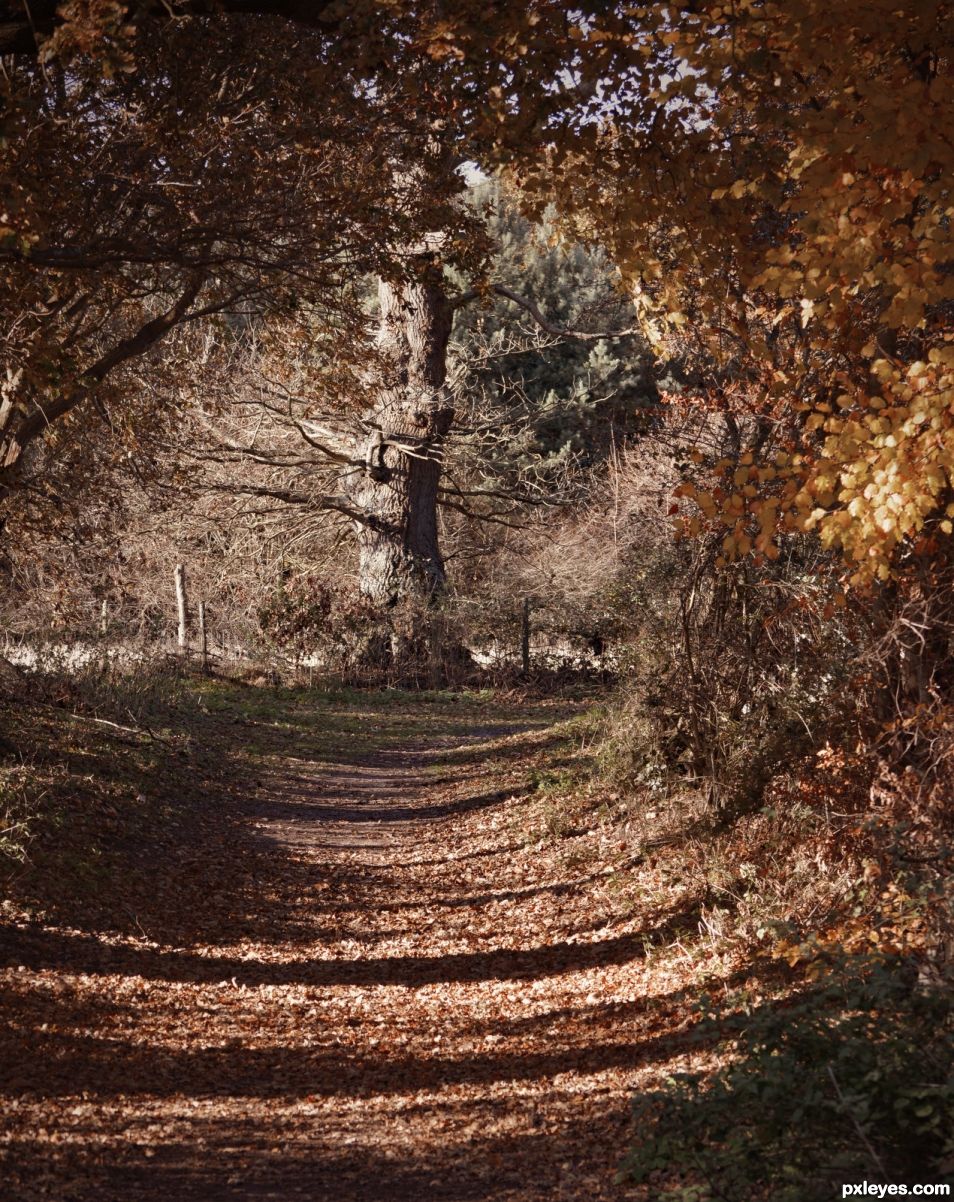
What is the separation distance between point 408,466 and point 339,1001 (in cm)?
1456

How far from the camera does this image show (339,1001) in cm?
722

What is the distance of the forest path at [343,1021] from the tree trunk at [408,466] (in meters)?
9.58

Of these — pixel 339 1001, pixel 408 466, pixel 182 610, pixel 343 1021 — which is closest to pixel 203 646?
pixel 182 610

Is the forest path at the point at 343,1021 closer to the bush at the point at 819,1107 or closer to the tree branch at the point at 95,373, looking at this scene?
the bush at the point at 819,1107

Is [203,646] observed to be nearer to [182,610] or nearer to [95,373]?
[182,610]

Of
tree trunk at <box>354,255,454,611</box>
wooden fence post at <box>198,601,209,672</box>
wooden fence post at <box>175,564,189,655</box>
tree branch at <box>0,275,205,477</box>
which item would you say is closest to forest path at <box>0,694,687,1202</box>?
tree branch at <box>0,275,205,477</box>

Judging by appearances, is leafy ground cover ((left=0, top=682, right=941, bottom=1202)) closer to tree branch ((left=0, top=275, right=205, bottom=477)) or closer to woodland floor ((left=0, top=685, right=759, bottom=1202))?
woodland floor ((left=0, top=685, right=759, bottom=1202))

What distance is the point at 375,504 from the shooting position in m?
21.2

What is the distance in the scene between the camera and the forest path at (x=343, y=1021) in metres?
5.00

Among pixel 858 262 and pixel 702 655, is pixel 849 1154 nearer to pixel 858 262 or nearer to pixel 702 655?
pixel 858 262

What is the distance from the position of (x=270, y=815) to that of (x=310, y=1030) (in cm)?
508

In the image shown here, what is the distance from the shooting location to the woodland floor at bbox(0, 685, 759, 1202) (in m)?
5.05

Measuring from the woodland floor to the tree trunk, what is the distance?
29.4 feet

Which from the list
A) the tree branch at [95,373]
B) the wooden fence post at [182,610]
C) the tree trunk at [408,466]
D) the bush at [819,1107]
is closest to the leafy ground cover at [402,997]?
the bush at [819,1107]
